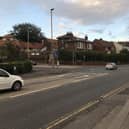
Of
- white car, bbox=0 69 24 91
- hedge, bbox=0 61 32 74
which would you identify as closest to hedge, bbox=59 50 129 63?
hedge, bbox=0 61 32 74

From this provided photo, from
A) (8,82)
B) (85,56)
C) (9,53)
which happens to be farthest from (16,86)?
(85,56)

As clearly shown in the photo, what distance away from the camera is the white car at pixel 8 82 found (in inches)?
820

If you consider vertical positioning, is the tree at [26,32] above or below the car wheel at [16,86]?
above

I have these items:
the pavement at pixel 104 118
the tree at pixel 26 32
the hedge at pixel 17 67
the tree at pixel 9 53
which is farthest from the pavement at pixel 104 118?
the tree at pixel 26 32

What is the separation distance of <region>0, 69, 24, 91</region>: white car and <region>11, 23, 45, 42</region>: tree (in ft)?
428

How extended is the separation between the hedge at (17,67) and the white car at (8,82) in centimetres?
2263

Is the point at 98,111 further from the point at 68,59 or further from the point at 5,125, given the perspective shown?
the point at 68,59

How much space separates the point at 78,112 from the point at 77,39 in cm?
10977

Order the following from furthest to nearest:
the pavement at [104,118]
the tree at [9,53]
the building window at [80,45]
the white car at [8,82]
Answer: the building window at [80,45] → the tree at [9,53] → the white car at [8,82] → the pavement at [104,118]

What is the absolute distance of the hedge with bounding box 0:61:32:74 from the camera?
45069 mm

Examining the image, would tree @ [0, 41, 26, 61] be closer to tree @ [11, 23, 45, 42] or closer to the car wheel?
the car wheel

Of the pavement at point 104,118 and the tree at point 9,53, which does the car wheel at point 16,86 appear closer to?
the pavement at point 104,118

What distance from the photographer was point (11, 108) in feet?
45.0

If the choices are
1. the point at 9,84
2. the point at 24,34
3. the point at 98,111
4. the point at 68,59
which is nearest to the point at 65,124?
the point at 98,111
